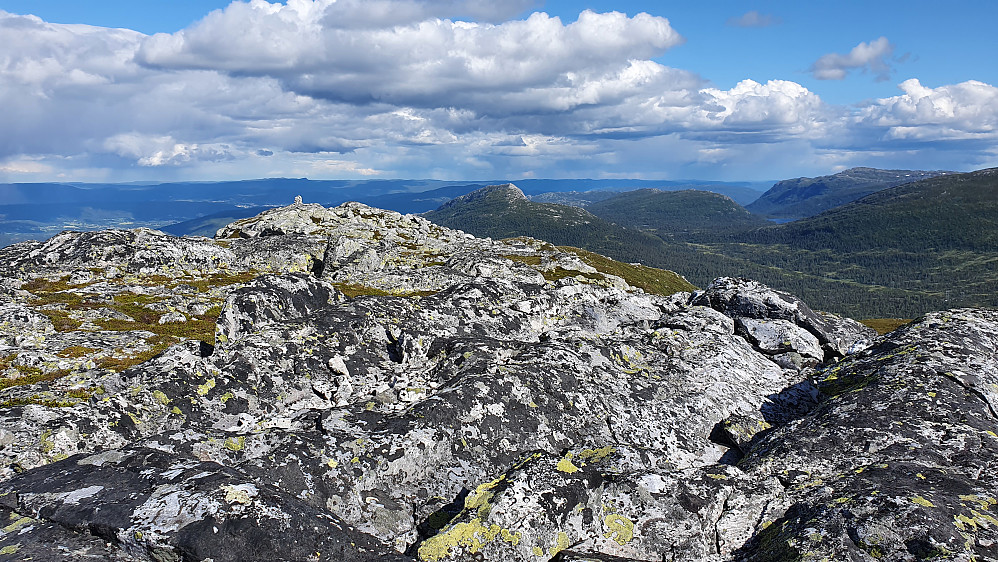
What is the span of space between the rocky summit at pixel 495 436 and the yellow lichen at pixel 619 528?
3 cm

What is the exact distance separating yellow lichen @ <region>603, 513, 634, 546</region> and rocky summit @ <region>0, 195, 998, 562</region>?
0.03 m

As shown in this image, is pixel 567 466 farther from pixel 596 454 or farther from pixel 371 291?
pixel 371 291

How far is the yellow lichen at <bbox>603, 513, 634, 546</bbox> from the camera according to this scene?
1061 centimetres

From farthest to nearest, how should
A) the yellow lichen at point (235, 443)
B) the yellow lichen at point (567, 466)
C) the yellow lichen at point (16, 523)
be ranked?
the yellow lichen at point (235, 443) < the yellow lichen at point (567, 466) < the yellow lichen at point (16, 523)

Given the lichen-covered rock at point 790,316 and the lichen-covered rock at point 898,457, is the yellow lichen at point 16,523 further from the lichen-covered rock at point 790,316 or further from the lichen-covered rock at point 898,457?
the lichen-covered rock at point 790,316

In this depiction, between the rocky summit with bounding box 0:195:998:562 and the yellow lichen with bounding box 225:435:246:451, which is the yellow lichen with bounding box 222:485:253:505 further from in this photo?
the yellow lichen with bounding box 225:435:246:451

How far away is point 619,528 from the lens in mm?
10742

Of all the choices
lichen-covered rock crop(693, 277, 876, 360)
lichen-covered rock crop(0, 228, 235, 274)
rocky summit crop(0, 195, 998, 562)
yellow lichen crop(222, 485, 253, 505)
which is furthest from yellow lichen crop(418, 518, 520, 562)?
lichen-covered rock crop(0, 228, 235, 274)

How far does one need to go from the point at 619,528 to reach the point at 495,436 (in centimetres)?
486

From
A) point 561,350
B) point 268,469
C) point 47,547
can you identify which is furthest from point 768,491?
point 47,547

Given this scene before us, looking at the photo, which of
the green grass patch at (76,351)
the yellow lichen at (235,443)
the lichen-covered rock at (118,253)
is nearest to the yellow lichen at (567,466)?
the yellow lichen at (235,443)

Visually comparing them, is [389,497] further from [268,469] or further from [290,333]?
[290,333]

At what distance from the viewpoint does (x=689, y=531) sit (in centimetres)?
1078

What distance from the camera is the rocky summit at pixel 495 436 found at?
9.18 metres
